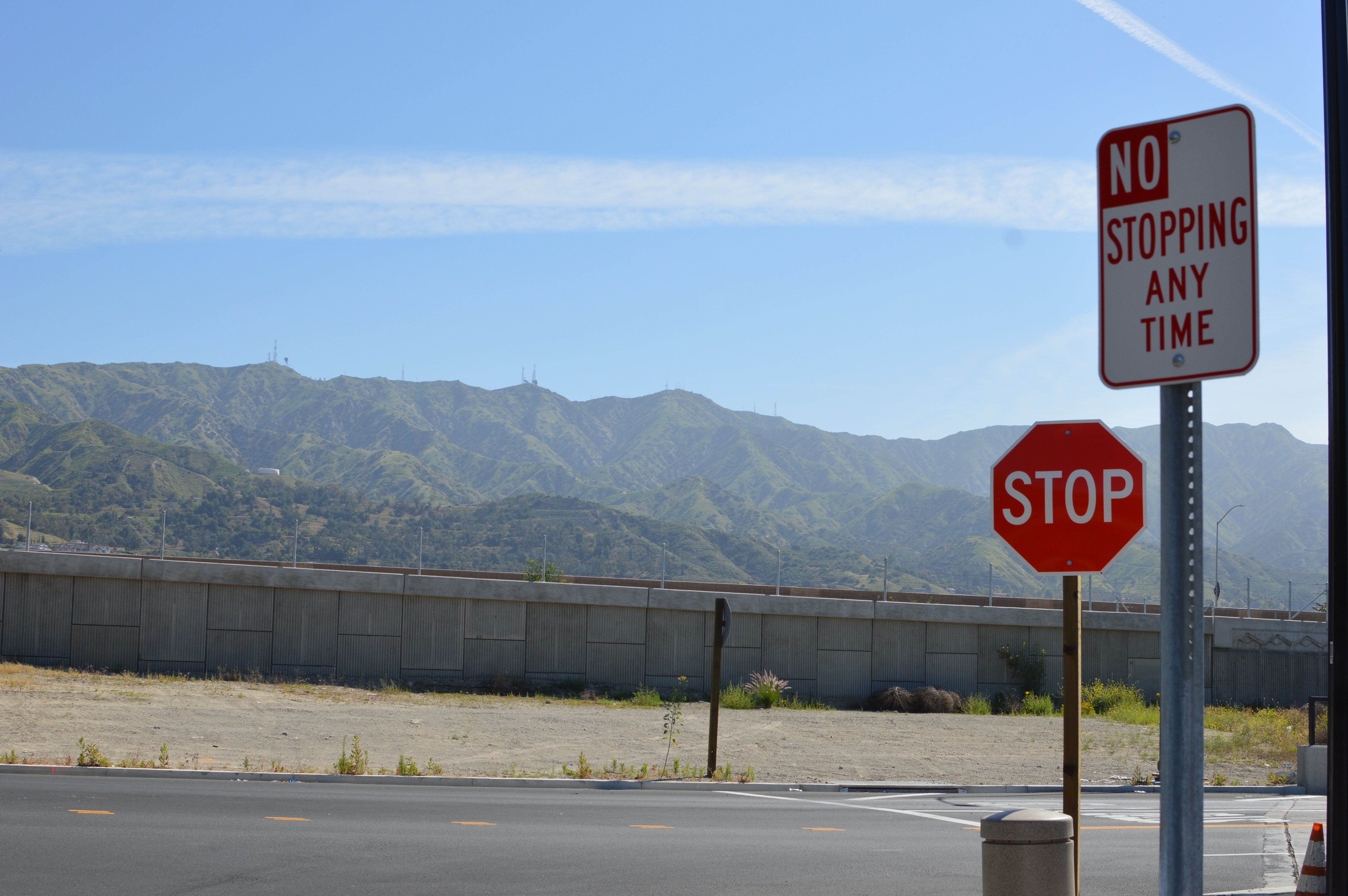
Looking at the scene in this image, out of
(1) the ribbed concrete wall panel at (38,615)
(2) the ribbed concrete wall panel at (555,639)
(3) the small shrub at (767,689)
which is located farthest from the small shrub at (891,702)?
(1) the ribbed concrete wall panel at (38,615)

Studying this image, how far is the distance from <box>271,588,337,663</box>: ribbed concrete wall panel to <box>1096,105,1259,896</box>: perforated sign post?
1036 inches

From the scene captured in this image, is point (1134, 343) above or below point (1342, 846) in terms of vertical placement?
above

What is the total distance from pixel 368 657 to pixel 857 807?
53.0ft

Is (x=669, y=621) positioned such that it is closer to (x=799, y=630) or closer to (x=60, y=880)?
(x=799, y=630)

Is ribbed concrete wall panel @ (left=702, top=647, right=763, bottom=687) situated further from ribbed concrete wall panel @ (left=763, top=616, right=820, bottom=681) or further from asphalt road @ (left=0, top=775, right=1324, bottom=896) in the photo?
asphalt road @ (left=0, top=775, right=1324, bottom=896)

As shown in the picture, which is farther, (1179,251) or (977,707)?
(977,707)

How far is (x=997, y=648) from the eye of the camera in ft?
102

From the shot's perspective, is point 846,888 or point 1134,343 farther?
point 846,888

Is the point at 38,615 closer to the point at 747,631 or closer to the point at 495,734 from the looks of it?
the point at 495,734

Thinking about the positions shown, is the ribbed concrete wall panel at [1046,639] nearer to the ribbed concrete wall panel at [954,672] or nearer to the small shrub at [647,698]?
the ribbed concrete wall panel at [954,672]

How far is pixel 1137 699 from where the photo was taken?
29.4 meters

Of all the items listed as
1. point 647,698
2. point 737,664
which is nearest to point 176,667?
point 647,698

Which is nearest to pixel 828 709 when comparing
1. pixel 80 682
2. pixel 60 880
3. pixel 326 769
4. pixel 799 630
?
pixel 799 630

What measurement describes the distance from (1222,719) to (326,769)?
2303 cm
